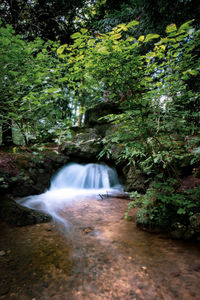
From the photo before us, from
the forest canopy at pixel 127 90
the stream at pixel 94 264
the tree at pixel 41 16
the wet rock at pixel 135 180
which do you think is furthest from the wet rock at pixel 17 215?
the tree at pixel 41 16

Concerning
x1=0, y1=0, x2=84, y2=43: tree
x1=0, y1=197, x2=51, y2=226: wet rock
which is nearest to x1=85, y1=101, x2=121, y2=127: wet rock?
x1=0, y1=0, x2=84, y2=43: tree

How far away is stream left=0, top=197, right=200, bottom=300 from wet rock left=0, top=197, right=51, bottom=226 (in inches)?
5.8

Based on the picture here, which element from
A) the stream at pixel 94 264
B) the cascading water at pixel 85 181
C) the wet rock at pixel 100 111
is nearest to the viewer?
the stream at pixel 94 264

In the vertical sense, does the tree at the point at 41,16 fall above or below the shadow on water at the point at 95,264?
above

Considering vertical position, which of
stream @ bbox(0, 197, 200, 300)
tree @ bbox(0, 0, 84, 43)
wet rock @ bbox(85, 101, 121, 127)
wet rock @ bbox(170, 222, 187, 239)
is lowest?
stream @ bbox(0, 197, 200, 300)

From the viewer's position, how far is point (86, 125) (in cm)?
1044

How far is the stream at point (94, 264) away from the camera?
1504 mm

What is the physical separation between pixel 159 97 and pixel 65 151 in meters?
6.65

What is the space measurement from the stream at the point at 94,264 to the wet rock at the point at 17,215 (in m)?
0.15

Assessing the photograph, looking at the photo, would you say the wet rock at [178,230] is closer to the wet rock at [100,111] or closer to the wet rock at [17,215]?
the wet rock at [17,215]

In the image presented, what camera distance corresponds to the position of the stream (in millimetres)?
1504

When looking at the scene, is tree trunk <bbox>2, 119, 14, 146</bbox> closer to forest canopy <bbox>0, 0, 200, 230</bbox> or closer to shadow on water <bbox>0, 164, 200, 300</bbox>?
forest canopy <bbox>0, 0, 200, 230</bbox>

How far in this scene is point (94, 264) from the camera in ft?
6.30

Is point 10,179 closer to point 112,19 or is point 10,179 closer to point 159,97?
point 159,97
